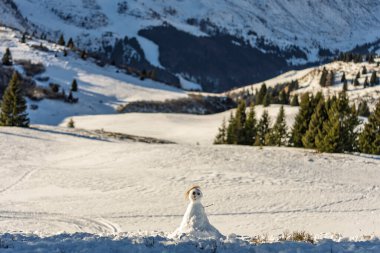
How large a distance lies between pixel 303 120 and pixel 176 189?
86.7ft

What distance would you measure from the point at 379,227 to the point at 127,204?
10.7m

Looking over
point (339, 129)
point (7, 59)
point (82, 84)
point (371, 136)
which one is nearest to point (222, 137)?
point (371, 136)

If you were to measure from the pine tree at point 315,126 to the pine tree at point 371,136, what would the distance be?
6.50 metres

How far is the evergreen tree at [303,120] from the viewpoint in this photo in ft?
157

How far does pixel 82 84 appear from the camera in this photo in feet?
334

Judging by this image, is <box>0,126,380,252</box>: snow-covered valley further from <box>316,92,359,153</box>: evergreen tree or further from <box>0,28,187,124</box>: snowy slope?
<box>0,28,187,124</box>: snowy slope

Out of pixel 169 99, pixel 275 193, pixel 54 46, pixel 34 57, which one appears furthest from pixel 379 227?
pixel 54 46

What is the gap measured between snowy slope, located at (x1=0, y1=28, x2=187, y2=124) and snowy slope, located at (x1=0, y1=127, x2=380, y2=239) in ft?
159

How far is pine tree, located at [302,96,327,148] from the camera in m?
42.6

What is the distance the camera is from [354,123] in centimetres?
3991

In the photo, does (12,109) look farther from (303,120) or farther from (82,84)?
(82,84)

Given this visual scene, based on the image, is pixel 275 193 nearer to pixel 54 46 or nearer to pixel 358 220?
pixel 358 220

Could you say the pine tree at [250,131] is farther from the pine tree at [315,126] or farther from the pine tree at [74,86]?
the pine tree at [74,86]

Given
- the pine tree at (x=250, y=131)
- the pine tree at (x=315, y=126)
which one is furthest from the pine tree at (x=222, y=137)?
the pine tree at (x=315, y=126)
